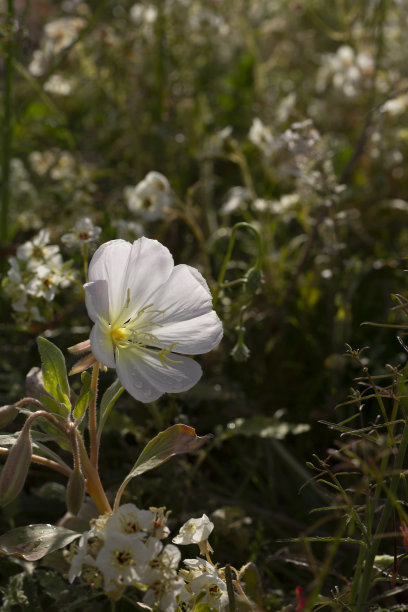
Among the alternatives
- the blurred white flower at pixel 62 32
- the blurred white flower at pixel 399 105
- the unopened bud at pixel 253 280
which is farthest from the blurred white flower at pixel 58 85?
the unopened bud at pixel 253 280

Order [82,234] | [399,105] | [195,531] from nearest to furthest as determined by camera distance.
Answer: [195,531], [82,234], [399,105]

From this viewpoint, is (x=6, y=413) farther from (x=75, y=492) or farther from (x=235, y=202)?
(x=235, y=202)

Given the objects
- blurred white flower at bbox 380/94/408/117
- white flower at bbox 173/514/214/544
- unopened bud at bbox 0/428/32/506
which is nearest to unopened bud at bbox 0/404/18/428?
unopened bud at bbox 0/428/32/506

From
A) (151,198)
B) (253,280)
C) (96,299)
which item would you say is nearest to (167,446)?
(96,299)

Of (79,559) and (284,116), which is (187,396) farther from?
(284,116)

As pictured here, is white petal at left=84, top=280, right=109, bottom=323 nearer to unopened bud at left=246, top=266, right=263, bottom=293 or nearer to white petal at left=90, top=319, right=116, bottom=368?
white petal at left=90, top=319, right=116, bottom=368
